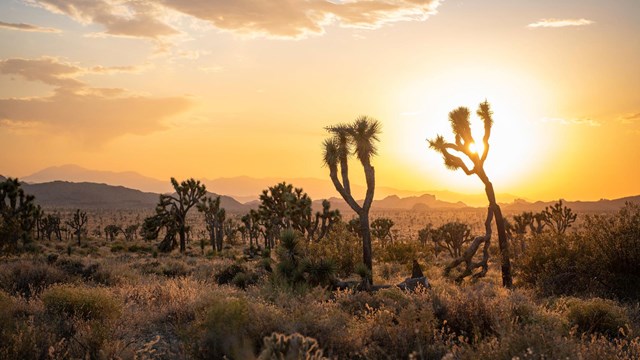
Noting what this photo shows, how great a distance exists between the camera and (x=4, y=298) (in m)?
9.92

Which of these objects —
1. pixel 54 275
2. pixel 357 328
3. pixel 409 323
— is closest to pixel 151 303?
pixel 357 328

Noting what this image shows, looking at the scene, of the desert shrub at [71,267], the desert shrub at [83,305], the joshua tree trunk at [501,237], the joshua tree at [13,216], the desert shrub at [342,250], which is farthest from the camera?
the joshua tree at [13,216]

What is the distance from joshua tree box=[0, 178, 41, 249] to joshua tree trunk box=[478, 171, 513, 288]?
24606 mm

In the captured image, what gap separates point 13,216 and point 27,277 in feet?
61.3

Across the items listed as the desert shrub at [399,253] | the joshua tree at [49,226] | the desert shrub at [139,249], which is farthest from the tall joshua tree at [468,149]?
the joshua tree at [49,226]

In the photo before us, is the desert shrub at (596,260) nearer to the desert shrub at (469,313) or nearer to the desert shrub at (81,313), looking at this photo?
the desert shrub at (469,313)

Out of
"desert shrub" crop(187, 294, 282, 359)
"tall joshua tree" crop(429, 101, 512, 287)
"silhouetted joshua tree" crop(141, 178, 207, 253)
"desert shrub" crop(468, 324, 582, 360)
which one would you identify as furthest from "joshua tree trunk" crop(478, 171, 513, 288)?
"silhouetted joshua tree" crop(141, 178, 207, 253)

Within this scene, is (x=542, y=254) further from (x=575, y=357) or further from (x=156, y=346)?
(x=156, y=346)

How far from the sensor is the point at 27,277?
16391mm

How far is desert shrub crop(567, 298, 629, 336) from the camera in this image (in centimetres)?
899

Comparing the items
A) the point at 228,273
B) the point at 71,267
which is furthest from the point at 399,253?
the point at 71,267

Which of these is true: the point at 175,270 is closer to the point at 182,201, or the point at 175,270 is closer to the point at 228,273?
the point at 228,273

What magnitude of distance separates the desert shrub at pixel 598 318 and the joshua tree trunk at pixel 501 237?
28.4ft

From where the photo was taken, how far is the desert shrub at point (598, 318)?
8.99 metres
